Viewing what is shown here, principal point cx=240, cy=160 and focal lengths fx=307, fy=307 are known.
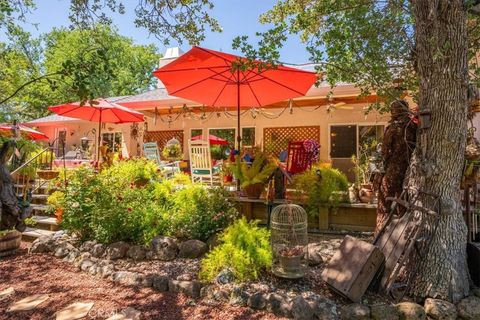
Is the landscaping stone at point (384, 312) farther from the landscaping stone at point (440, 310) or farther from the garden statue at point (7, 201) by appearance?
the garden statue at point (7, 201)

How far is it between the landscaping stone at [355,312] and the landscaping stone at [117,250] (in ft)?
9.18

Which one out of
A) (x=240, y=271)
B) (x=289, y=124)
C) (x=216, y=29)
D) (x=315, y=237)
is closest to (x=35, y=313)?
(x=240, y=271)

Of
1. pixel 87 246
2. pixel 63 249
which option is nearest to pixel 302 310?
pixel 87 246

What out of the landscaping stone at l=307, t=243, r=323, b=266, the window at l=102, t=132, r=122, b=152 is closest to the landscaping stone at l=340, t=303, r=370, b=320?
the landscaping stone at l=307, t=243, r=323, b=266

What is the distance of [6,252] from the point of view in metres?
4.33

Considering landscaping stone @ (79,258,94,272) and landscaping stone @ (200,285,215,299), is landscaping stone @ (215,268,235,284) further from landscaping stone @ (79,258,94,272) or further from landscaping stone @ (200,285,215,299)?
landscaping stone @ (79,258,94,272)

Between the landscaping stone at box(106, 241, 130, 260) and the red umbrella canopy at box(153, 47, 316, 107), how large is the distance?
107 inches

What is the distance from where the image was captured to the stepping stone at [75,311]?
268 centimetres

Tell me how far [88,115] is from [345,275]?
744cm

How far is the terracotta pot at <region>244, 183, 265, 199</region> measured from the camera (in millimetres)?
4738

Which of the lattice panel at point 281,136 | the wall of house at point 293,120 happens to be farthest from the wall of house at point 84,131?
the lattice panel at point 281,136

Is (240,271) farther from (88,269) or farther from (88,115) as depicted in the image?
(88,115)

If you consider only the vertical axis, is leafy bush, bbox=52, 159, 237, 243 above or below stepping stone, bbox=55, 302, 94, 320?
above

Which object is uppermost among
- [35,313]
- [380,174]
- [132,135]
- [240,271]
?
[132,135]
